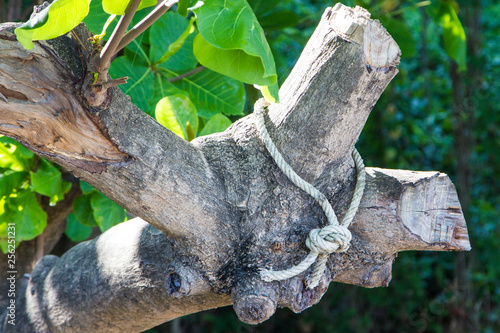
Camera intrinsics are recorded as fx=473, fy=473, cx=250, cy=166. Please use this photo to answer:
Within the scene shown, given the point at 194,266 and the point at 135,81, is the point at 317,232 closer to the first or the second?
the point at 194,266

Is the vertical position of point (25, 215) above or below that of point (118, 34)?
below

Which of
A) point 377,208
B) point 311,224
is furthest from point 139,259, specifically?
point 377,208

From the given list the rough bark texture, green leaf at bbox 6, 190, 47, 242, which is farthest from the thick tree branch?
green leaf at bbox 6, 190, 47, 242

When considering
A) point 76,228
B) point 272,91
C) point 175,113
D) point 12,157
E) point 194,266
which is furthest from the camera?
point 76,228

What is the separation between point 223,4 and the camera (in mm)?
553

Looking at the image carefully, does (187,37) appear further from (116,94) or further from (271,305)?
(271,305)

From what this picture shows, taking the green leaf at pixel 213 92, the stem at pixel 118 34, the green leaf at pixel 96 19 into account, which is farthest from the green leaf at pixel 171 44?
the stem at pixel 118 34

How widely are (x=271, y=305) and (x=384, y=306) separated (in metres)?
2.02

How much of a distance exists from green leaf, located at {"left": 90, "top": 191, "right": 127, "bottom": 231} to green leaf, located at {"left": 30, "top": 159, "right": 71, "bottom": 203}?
8 centimetres

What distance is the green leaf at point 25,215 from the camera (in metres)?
0.97

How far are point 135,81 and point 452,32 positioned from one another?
2.56 feet

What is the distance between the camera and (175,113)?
2.71ft

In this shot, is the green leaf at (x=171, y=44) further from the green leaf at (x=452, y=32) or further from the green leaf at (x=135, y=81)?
the green leaf at (x=452, y=32)

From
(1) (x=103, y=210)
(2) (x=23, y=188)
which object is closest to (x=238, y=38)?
(1) (x=103, y=210)
